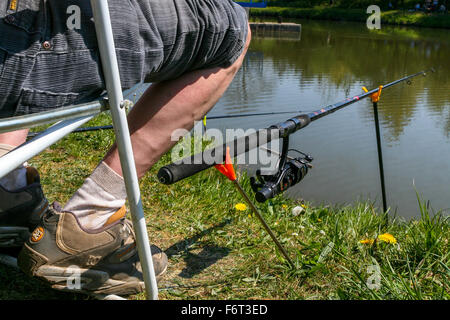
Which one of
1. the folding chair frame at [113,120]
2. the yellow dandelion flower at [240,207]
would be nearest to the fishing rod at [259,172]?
the folding chair frame at [113,120]

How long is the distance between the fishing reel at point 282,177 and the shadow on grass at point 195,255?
317 millimetres

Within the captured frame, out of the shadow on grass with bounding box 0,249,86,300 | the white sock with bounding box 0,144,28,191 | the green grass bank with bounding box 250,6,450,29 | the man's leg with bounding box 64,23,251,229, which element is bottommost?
the shadow on grass with bounding box 0,249,86,300

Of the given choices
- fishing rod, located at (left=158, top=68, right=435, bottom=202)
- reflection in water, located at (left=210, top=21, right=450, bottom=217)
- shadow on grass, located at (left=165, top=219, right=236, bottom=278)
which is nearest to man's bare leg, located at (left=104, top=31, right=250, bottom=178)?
fishing rod, located at (left=158, top=68, right=435, bottom=202)

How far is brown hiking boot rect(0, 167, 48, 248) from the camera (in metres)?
1.61

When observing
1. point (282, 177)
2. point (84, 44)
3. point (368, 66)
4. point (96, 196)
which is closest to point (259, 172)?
point (282, 177)

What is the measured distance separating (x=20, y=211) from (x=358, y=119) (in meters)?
5.70

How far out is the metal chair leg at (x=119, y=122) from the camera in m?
1.00

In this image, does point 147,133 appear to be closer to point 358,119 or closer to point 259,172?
point 259,172

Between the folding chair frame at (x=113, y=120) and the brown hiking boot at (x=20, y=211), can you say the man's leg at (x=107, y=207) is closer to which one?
the folding chair frame at (x=113, y=120)

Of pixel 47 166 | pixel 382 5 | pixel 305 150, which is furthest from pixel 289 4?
pixel 47 166

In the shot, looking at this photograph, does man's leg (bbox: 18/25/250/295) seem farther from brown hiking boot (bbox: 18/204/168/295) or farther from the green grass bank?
the green grass bank

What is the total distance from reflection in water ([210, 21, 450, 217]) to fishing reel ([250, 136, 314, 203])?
6.88 ft

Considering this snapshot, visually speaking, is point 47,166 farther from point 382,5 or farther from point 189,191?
point 382,5
